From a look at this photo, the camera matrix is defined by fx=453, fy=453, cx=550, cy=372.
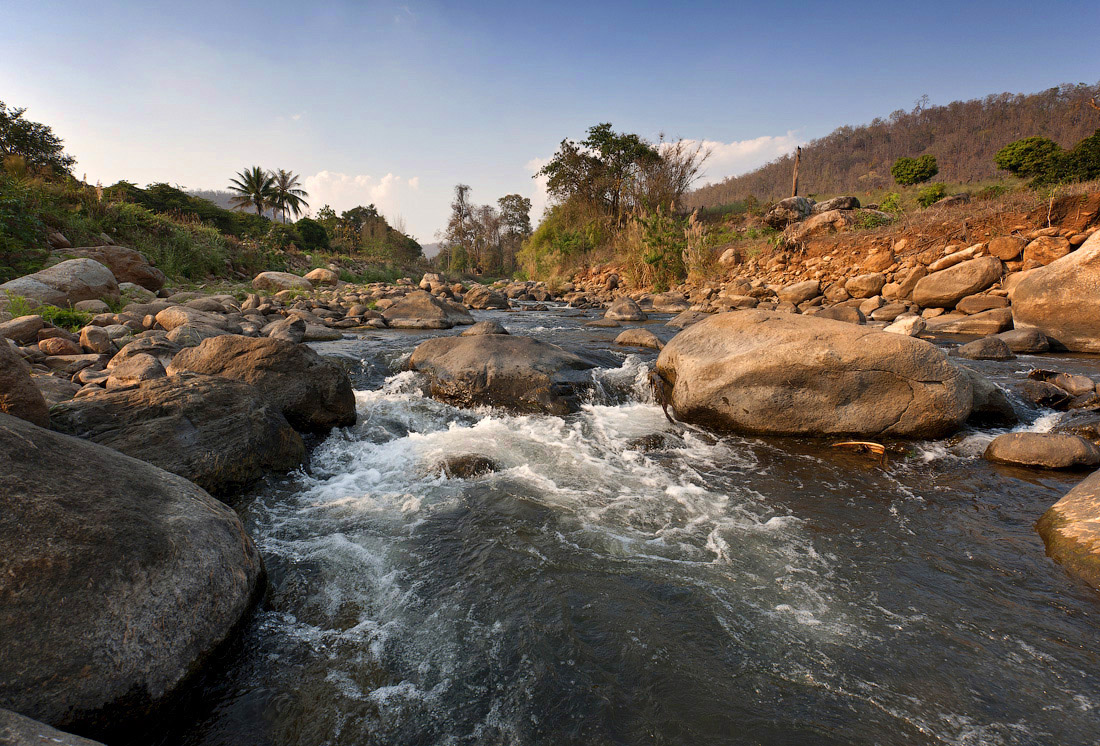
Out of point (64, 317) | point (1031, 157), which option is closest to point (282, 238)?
point (64, 317)

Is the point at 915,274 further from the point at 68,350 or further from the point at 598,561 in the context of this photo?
the point at 68,350

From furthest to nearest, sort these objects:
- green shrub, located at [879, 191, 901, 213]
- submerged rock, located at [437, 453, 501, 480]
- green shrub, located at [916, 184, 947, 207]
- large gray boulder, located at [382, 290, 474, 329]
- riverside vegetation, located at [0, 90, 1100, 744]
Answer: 1. green shrub, located at [879, 191, 901, 213]
2. green shrub, located at [916, 184, 947, 207]
3. large gray boulder, located at [382, 290, 474, 329]
4. submerged rock, located at [437, 453, 501, 480]
5. riverside vegetation, located at [0, 90, 1100, 744]

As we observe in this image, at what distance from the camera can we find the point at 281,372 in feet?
15.7

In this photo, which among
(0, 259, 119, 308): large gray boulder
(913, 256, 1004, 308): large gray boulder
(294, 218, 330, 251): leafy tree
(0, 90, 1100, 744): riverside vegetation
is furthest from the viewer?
(294, 218, 330, 251): leafy tree

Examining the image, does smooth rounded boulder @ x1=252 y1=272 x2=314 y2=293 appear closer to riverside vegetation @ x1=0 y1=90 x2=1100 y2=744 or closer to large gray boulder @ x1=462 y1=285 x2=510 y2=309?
riverside vegetation @ x1=0 y1=90 x2=1100 y2=744

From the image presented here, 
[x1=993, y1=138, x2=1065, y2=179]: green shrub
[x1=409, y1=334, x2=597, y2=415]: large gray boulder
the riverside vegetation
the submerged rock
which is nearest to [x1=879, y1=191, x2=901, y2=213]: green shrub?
the riverside vegetation

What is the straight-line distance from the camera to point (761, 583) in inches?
108

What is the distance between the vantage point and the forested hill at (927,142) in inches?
1383

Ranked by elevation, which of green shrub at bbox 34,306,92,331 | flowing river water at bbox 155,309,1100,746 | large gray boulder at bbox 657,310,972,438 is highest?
green shrub at bbox 34,306,92,331

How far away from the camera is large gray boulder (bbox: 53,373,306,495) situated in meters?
3.28

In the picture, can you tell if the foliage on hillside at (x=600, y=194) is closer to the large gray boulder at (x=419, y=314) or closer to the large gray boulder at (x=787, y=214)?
the large gray boulder at (x=787, y=214)

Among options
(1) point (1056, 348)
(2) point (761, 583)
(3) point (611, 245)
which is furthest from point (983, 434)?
(3) point (611, 245)

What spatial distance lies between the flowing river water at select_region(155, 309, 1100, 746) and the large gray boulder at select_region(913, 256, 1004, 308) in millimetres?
8223

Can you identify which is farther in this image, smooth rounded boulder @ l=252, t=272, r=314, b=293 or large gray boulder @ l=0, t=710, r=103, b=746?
smooth rounded boulder @ l=252, t=272, r=314, b=293
